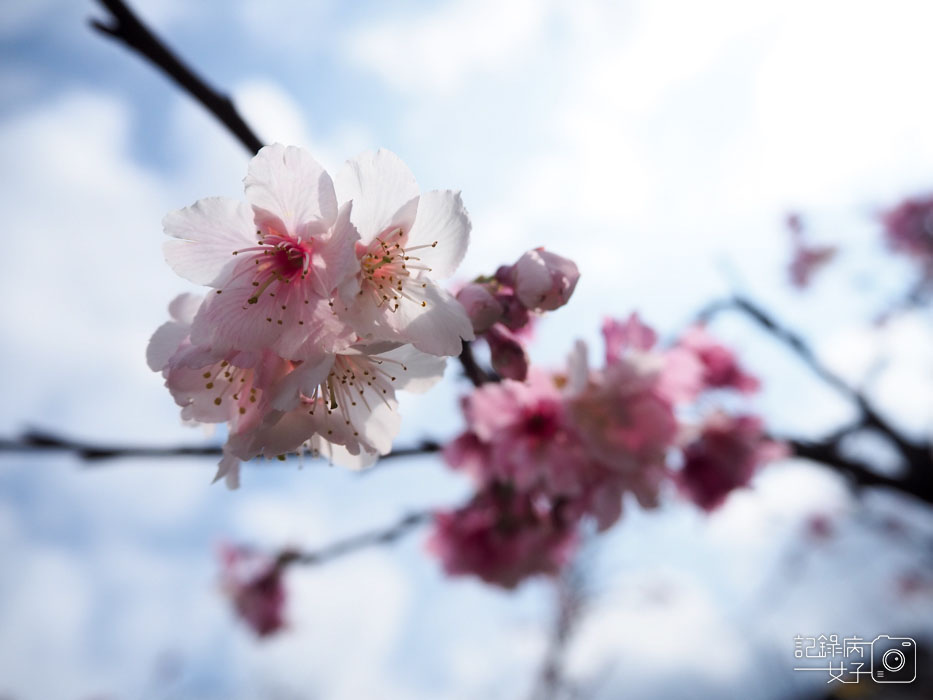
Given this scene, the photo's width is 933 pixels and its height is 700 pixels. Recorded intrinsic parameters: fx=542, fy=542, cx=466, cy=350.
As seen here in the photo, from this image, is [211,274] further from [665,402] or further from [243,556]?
[243,556]

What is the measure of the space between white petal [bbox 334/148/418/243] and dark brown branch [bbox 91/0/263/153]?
258mm

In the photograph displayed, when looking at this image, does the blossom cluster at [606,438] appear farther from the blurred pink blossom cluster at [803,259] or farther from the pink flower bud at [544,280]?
the blurred pink blossom cluster at [803,259]

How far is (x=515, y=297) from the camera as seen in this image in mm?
834

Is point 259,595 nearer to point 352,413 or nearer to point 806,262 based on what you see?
point 352,413

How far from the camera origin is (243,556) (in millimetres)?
3182

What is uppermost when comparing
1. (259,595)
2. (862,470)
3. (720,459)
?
(862,470)

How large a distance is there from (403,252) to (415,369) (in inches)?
7.5

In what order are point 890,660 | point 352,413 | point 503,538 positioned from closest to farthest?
point 352,413, point 503,538, point 890,660

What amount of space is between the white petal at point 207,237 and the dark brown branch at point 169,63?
0.67 ft

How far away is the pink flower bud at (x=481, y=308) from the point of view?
0.80m

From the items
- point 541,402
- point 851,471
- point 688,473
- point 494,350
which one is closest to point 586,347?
point 541,402

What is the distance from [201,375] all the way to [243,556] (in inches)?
111

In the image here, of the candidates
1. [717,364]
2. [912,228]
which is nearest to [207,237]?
[717,364]

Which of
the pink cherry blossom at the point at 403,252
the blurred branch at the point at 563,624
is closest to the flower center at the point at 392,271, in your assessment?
the pink cherry blossom at the point at 403,252
